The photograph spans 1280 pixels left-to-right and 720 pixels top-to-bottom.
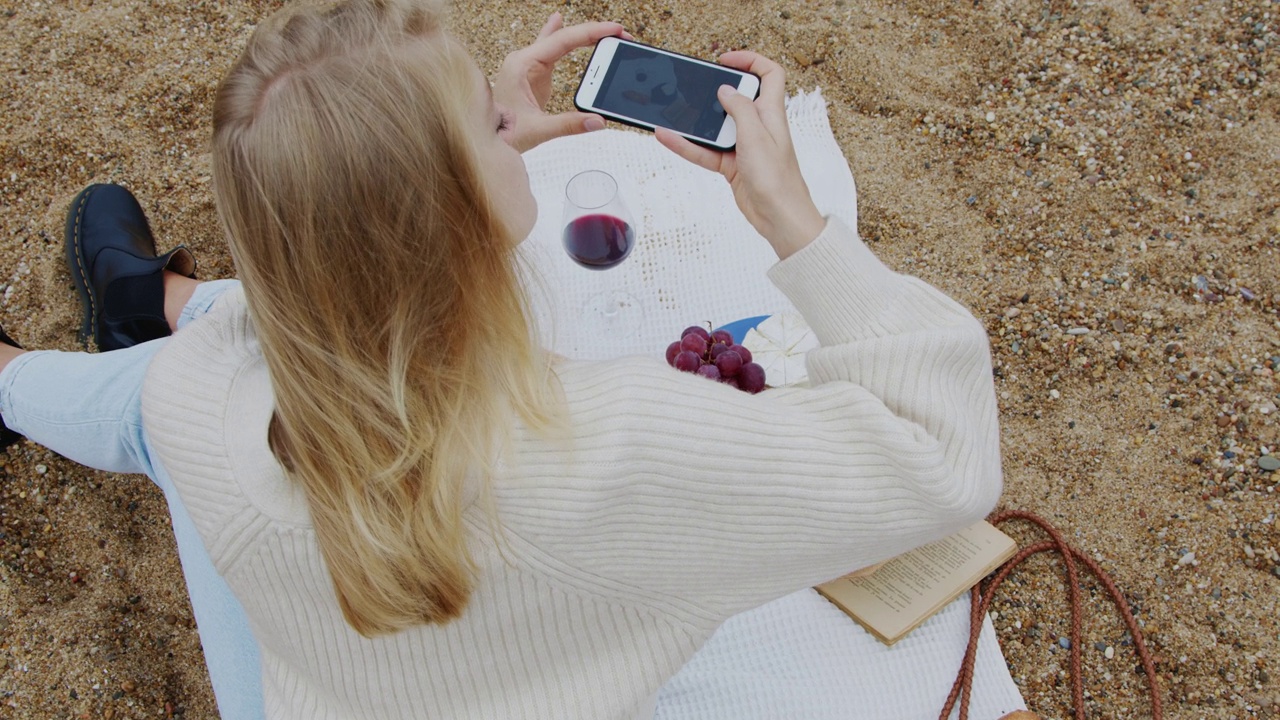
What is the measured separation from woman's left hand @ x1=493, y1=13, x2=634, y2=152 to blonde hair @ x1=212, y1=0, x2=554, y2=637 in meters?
0.53

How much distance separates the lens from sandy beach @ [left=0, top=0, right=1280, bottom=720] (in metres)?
1.67

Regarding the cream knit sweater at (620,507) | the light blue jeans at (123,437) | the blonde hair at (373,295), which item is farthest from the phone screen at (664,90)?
the light blue jeans at (123,437)

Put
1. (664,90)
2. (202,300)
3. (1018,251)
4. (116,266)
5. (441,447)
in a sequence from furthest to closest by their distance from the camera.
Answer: (1018,251) → (116,266) → (202,300) → (664,90) → (441,447)

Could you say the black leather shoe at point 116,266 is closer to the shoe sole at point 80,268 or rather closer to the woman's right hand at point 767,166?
the shoe sole at point 80,268

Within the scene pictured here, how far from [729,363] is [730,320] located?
42cm

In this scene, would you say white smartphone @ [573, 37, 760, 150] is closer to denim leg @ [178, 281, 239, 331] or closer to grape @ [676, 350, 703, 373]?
grape @ [676, 350, 703, 373]

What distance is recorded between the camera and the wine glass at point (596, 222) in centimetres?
148

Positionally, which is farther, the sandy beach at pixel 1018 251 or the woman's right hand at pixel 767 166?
the sandy beach at pixel 1018 251

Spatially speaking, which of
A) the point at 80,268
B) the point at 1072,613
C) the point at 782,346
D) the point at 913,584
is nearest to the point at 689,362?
the point at 782,346

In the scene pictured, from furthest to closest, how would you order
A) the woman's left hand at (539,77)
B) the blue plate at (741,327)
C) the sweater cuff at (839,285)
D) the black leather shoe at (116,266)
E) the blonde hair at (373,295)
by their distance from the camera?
the black leather shoe at (116,266), the blue plate at (741,327), the woman's left hand at (539,77), the sweater cuff at (839,285), the blonde hair at (373,295)

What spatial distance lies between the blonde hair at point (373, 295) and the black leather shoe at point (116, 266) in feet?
3.79

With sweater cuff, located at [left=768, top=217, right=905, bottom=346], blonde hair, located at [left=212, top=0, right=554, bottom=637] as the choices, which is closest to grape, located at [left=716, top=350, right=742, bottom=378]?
sweater cuff, located at [left=768, top=217, right=905, bottom=346]

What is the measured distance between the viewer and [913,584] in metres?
1.53

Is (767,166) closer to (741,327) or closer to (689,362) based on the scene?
(689,362)
